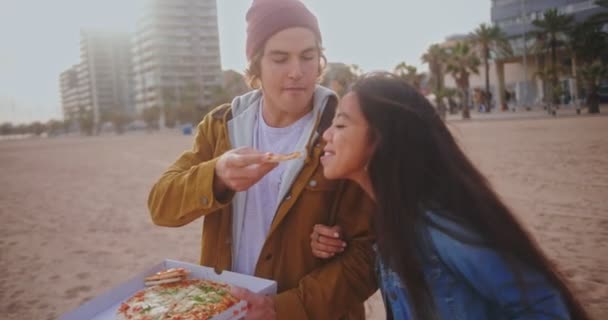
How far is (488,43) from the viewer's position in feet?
160

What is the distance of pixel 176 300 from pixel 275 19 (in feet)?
4.30

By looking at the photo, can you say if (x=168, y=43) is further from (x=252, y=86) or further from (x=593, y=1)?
(x=252, y=86)

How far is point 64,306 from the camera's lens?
5.59 meters

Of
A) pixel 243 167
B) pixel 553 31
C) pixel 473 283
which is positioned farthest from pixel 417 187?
pixel 553 31

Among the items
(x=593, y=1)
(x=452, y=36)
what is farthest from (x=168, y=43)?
(x=452, y=36)

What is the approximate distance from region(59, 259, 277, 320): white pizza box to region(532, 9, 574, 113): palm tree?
118 feet

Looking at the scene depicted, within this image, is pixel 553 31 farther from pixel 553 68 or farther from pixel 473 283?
pixel 473 283

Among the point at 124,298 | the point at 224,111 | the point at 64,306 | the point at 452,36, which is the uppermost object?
the point at 452,36

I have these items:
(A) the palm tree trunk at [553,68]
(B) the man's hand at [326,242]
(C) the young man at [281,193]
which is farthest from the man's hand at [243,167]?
(A) the palm tree trunk at [553,68]

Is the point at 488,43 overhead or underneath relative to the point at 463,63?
overhead

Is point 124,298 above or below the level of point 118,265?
A: above

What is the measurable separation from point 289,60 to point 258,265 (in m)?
0.96

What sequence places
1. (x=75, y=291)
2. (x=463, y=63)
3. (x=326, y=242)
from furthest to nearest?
(x=463, y=63) < (x=75, y=291) < (x=326, y=242)

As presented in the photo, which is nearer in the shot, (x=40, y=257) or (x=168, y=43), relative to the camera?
(x=40, y=257)
